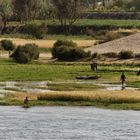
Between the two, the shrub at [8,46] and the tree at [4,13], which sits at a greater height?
the tree at [4,13]

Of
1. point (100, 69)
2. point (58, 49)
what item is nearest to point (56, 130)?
point (100, 69)

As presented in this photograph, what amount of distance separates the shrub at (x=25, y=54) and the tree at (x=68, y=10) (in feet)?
177

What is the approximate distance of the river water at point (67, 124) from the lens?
45281 millimetres

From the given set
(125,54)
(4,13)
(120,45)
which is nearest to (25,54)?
(125,54)

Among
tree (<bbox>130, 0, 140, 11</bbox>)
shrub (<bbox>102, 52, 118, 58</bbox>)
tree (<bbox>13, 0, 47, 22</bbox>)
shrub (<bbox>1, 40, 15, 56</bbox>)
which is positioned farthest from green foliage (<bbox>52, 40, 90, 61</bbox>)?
tree (<bbox>130, 0, 140, 11</bbox>)

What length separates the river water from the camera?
4528 centimetres

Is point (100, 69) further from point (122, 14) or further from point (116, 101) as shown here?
point (122, 14)

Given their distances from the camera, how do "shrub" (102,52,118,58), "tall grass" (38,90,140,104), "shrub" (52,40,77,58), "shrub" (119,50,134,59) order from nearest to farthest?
"tall grass" (38,90,140,104) < "shrub" (119,50,134,59) < "shrub" (102,52,118,58) < "shrub" (52,40,77,58)

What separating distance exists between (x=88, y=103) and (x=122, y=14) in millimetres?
116901

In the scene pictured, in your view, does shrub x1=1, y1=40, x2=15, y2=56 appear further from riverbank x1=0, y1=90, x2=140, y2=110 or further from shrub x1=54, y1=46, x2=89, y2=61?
riverbank x1=0, y1=90, x2=140, y2=110

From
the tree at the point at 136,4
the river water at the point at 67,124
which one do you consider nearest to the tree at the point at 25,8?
the tree at the point at 136,4

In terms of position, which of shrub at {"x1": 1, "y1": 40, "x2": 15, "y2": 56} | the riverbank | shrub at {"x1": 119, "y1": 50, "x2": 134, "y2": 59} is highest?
the riverbank

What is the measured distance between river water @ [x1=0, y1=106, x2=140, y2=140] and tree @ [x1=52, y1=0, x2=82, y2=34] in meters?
101

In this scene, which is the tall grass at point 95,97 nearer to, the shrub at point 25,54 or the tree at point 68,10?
the shrub at point 25,54
